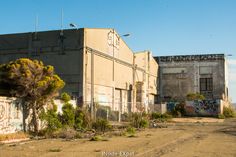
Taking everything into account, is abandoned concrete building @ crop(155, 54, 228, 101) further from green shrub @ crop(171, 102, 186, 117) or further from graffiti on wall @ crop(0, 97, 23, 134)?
graffiti on wall @ crop(0, 97, 23, 134)

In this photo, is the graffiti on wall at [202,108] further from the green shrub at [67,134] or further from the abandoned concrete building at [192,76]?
the green shrub at [67,134]

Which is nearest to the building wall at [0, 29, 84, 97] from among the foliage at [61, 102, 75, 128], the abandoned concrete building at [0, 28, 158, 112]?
the abandoned concrete building at [0, 28, 158, 112]

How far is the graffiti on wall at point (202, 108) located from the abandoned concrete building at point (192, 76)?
11732mm

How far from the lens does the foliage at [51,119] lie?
946 inches

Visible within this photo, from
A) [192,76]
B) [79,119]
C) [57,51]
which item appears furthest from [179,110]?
[79,119]

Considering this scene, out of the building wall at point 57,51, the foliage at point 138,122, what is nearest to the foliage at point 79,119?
the foliage at point 138,122

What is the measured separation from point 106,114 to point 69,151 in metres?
24.2

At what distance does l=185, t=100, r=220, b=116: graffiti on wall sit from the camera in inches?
2148

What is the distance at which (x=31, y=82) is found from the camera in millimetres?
22422

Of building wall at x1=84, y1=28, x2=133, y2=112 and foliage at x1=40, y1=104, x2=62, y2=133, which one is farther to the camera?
building wall at x1=84, y1=28, x2=133, y2=112

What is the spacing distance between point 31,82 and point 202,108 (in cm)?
3669

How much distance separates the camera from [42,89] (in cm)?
2300

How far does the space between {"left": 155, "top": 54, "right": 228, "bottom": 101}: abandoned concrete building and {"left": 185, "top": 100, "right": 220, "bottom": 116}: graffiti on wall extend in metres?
11.7

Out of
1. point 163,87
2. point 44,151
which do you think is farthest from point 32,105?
point 163,87
